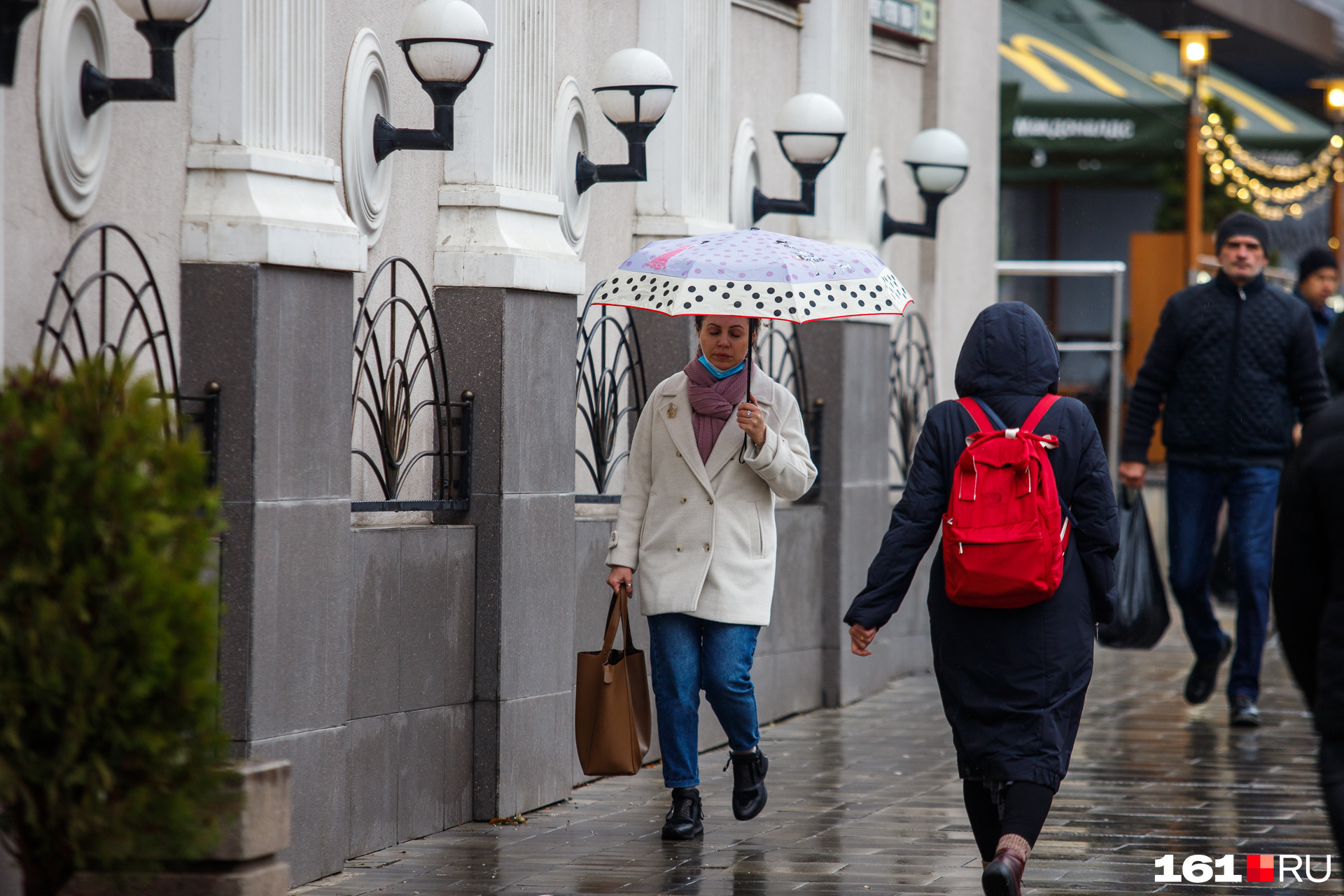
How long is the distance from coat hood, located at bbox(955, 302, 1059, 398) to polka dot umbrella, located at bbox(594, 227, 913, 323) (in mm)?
595

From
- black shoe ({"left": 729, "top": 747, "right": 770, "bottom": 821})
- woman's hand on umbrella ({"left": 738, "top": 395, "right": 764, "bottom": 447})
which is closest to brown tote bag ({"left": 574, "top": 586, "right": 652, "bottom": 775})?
black shoe ({"left": 729, "top": 747, "right": 770, "bottom": 821})

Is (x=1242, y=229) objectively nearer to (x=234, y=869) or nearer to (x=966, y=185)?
(x=966, y=185)

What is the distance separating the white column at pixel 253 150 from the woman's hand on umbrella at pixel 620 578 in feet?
4.83

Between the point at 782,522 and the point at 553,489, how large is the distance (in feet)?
8.48

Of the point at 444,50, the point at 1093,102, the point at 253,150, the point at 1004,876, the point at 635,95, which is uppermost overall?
the point at 1093,102

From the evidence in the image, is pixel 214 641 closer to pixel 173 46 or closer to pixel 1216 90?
pixel 173 46

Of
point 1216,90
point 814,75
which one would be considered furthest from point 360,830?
point 1216,90

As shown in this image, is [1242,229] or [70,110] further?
[1242,229]

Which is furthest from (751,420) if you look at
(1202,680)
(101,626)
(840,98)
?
(840,98)

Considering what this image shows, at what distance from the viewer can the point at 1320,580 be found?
13.0ft

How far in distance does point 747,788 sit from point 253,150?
2710 millimetres

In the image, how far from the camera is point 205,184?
5797mm

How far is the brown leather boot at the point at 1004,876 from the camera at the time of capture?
5.29m

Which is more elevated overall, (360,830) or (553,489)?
(553,489)
